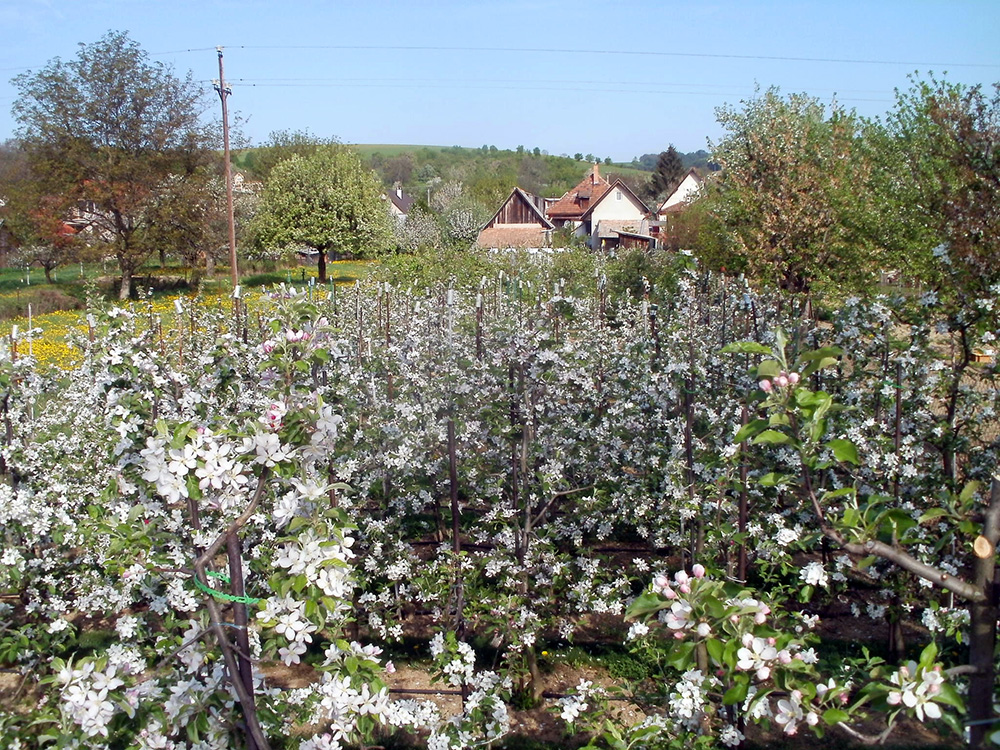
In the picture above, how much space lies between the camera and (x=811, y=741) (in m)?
3.73

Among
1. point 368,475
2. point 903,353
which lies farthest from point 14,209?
point 903,353

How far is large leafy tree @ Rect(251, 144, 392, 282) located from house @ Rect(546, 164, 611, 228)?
14.0 meters

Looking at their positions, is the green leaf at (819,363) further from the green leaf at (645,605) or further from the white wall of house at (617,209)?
the white wall of house at (617,209)

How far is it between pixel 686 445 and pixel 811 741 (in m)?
1.56

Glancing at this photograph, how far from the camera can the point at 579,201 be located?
43.7 meters

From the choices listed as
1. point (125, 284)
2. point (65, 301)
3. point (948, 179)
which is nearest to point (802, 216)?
point (948, 179)

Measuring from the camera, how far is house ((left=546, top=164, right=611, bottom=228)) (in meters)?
42.4

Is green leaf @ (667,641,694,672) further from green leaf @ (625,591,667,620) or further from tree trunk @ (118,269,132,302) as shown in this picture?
tree trunk @ (118,269,132,302)

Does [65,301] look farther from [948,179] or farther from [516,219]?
[516,219]

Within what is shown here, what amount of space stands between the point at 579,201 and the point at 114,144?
25705 mm

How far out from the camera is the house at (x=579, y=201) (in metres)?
42.4

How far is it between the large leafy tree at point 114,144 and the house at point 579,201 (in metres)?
22.2

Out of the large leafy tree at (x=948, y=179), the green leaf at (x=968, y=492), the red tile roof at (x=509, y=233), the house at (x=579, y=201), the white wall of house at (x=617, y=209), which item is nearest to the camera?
the green leaf at (x=968, y=492)

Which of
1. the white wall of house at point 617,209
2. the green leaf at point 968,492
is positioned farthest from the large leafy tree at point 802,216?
the white wall of house at point 617,209
